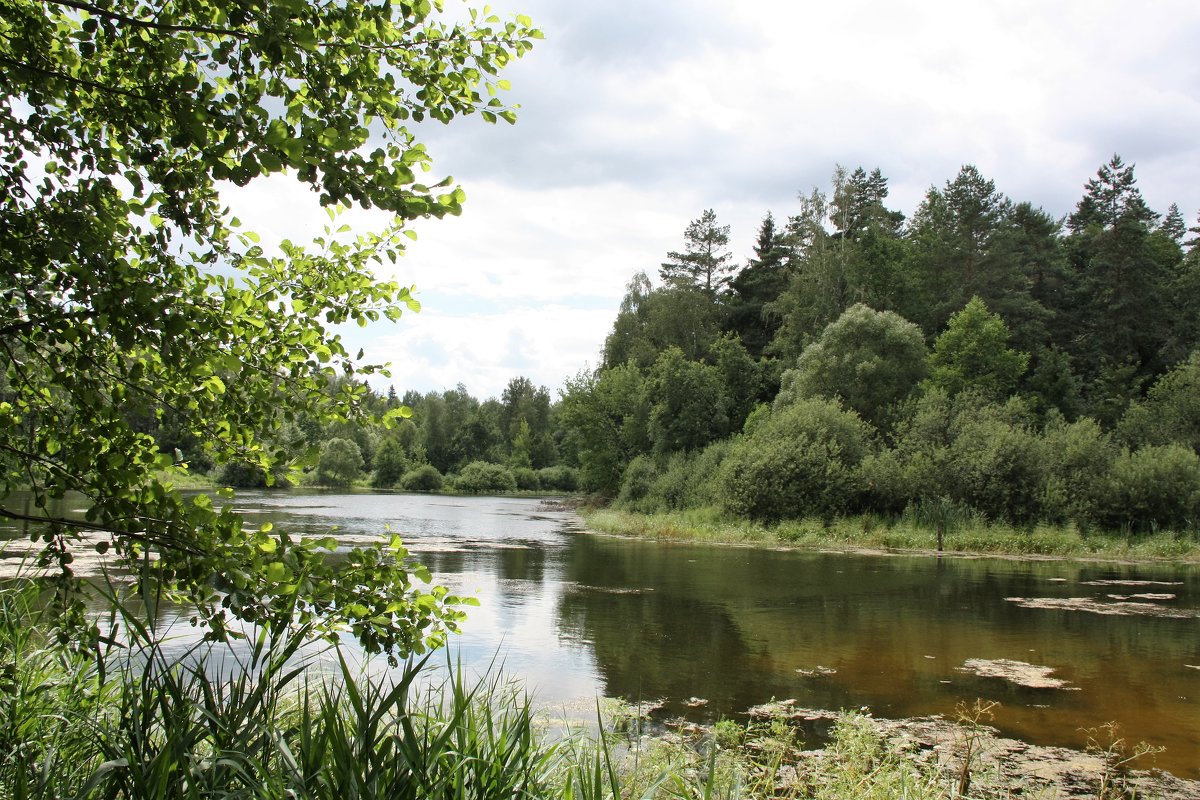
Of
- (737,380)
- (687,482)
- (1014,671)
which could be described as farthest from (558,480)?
(1014,671)

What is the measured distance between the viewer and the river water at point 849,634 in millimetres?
9742

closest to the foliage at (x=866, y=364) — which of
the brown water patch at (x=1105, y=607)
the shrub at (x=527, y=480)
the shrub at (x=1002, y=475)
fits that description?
the shrub at (x=1002, y=475)

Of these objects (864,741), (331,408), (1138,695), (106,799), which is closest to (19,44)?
(331,408)

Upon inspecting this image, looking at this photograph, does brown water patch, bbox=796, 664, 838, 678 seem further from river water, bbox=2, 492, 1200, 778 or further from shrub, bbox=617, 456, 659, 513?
shrub, bbox=617, 456, 659, 513

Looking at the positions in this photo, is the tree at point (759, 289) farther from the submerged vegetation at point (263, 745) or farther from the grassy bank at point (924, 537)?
the submerged vegetation at point (263, 745)

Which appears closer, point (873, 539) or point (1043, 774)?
point (1043, 774)

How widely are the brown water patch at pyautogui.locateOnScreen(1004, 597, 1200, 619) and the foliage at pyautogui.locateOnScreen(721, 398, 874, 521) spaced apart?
1664 cm

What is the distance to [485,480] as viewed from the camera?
87688 millimetres

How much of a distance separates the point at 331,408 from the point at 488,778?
1.99 m

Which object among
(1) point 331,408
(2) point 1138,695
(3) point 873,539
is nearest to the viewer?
(1) point 331,408

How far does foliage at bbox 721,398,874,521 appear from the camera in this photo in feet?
115

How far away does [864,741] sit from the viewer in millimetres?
7250

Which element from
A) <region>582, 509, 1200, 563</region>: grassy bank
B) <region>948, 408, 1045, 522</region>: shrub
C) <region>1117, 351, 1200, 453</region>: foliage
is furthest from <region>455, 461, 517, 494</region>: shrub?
<region>948, 408, 1045, 522</region>: shrub

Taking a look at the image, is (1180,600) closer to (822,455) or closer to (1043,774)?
(1043,774)
